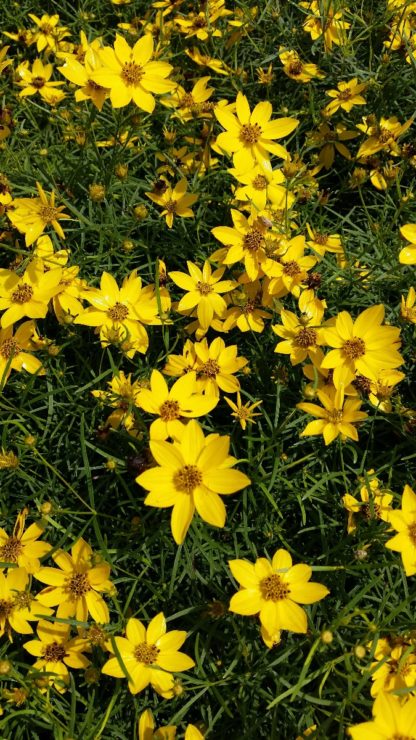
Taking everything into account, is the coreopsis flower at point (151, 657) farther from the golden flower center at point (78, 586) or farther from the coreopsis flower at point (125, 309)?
the coreopsis flower at point (125, 309)

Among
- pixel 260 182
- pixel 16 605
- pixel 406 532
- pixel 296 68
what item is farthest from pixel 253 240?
pixel 16 605

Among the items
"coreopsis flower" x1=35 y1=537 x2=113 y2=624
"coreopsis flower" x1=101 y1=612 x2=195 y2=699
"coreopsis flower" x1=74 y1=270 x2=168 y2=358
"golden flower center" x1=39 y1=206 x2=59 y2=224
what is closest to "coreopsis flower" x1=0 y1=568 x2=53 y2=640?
"coreopsis flower" x1=35 y1=537 x2=113 y2=624

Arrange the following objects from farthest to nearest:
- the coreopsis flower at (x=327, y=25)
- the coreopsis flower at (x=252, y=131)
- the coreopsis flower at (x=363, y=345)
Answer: the coreopsis flower at (x=327, y=25) → the coreopsis flower at (x=252, y=131) → the coreopsis flower at (x=363, y=345)

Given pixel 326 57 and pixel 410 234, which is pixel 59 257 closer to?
pixel 410 234

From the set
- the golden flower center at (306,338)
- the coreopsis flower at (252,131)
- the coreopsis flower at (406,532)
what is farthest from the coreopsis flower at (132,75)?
the coreopsis flower at (406,532)

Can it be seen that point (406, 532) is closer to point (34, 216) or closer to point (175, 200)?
point (175, 200)

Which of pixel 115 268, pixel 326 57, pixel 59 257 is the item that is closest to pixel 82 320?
pixel 59 257

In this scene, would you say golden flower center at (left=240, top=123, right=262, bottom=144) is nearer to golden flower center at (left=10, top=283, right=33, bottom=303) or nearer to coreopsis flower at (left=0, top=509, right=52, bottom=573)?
golden flower center at (left=10, top=283, right=33, bottom=303)
